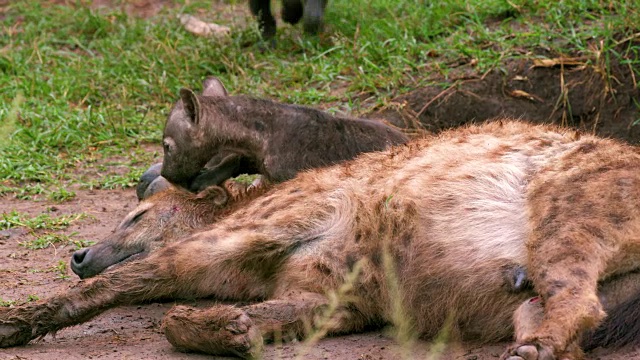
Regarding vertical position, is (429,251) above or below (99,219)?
above

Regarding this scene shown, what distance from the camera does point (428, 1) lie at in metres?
6.88

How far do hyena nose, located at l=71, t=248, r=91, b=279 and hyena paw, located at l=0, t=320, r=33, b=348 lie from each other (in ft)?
1.70

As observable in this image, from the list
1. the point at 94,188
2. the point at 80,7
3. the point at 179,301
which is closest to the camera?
the point at 179,301

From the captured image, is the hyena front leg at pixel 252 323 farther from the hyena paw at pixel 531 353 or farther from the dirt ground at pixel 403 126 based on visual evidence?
the hyena paw at pixel 531 353

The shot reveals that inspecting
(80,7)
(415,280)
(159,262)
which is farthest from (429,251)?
(80,7)

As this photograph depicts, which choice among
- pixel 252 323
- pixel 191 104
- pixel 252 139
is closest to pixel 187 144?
pixel 191 104

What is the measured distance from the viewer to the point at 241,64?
6.56m

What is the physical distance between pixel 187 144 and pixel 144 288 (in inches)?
49.6

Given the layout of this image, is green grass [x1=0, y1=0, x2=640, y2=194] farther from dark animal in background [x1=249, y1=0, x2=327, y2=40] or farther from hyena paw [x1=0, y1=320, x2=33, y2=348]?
hyena paw [x1=0, y1=320, x2=33, y2=348]

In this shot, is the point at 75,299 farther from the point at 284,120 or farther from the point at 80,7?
the point at 80,7

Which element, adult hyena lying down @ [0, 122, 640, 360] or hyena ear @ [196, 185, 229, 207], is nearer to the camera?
adult hyena lying down @ [0, 122, 640, 360]

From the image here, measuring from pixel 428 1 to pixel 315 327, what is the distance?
389 cm

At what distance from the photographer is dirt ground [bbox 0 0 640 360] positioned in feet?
10.7

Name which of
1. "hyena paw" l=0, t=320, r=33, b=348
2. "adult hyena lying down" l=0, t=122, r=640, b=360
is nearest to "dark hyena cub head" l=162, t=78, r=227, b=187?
"adult hyena lying down" l=0, t=122, r=640, b=360
